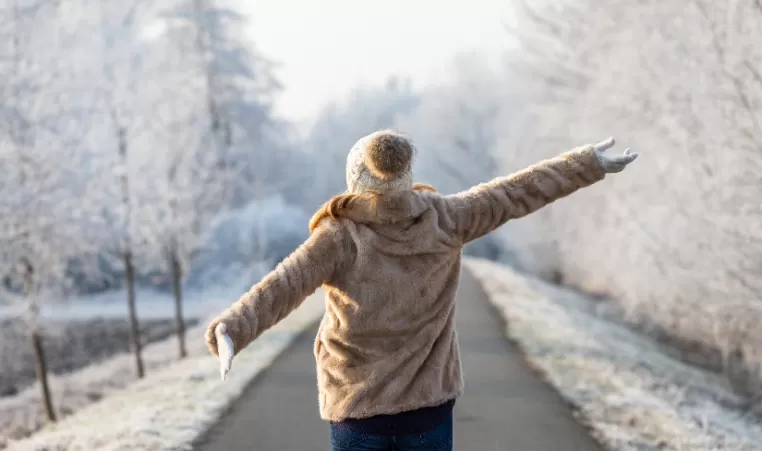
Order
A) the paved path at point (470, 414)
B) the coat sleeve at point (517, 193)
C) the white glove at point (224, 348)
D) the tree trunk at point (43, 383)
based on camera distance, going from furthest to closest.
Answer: the tree trunk at point (43, 383) < the paved path at point (470, 414) < the coat sleeve at point (517, 193) < the white glove at point (224, 348)

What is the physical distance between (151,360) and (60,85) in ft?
23.2

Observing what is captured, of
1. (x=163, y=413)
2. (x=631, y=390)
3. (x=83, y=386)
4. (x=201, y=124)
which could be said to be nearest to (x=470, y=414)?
(x=631, y=390)

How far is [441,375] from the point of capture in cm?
301

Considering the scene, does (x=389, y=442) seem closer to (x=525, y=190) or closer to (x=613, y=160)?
(x=525, y=190)

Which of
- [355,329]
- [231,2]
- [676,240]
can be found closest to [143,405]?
[355,329]

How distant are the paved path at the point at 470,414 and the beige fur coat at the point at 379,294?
10.9 ft

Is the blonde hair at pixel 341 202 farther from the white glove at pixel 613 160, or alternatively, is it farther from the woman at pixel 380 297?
the white glove at pixel 613 160

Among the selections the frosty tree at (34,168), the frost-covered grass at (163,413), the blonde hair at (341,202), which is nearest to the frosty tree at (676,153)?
the frost-covered grass at (163,413)

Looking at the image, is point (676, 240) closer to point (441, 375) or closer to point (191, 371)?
point (191, 371)

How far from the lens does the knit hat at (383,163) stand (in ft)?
9.50

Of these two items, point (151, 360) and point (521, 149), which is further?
point (521, 149)

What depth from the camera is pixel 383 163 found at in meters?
2.89

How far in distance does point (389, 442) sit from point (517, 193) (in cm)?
106

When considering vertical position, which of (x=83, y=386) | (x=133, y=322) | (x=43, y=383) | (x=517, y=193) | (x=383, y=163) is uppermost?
(x=383, y=163)
